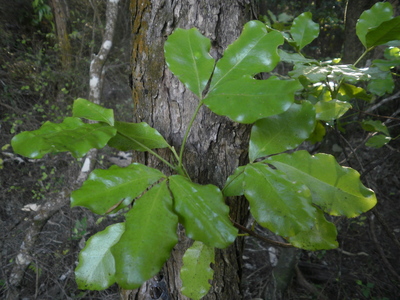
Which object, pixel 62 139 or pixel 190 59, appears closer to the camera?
pixel 62 139

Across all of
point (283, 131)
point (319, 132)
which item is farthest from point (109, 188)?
Answer: point (319, 132)

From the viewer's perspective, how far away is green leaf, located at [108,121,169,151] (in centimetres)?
60

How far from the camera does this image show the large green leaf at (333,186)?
0.52 metres

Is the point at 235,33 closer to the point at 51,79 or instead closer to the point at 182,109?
the point at 182,109

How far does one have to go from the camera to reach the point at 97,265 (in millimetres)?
562

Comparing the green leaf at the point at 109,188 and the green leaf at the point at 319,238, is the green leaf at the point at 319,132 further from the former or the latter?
the green leaf at the point at 109,188

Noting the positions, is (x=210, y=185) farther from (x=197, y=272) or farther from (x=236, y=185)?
(x=197, y=272)

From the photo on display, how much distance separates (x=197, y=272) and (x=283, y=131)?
0.39 meters

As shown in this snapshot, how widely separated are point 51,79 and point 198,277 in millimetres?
4924

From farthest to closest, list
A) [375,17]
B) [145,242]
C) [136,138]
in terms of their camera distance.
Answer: [375,17], [136,138], [145,242]

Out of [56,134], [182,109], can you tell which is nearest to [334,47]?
[182,109]

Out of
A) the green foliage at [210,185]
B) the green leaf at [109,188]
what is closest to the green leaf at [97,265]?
the green foliage at [210,185]

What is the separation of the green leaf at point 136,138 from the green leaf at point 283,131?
8.7 inches

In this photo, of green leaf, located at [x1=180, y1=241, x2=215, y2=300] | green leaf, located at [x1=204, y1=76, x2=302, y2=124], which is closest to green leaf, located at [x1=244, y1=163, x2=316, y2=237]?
green leaf, located at [x1=204, y1=76, x2=302, y2=124]
